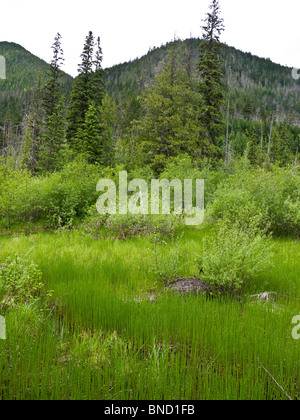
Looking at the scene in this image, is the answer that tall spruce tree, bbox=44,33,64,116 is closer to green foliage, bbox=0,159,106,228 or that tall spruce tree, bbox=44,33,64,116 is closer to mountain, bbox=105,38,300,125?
green foliage, bbox=0,159,106,228

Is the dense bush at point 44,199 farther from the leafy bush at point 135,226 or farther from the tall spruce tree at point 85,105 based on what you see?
the tall spruce tree at point 85,105

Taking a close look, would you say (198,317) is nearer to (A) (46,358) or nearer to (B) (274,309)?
(B) (274,309)

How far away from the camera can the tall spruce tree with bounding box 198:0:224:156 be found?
78.8 feet

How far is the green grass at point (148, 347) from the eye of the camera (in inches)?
76.3

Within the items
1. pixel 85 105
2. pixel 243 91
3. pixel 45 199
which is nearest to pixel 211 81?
pixel 85 105

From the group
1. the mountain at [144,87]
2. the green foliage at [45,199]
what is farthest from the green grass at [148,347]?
the mountain at [144,87]

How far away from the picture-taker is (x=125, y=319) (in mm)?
3072

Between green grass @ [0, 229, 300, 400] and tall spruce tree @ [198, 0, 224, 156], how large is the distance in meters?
22.5

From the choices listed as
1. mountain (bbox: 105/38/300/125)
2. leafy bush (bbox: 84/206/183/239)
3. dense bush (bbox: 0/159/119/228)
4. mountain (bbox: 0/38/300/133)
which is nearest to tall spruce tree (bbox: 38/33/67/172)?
dense bush (bbox: 0/159/119/228)

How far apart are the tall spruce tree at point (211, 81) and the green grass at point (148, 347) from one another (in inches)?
885

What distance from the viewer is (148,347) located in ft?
8.62

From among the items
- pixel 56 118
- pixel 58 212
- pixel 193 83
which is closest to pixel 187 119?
pixel 193 83
